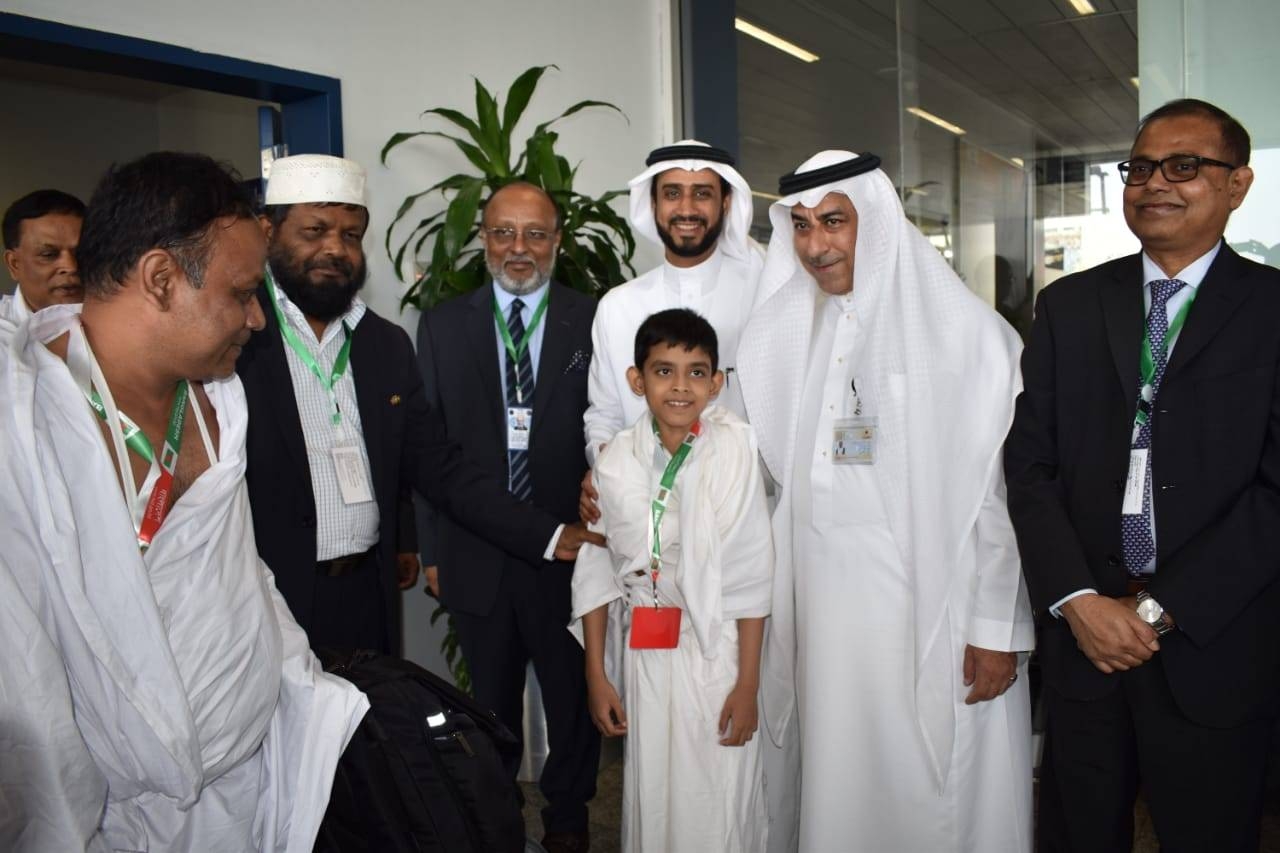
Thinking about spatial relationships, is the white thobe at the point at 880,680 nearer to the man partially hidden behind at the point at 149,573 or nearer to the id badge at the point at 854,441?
the id badge at the point at 854,441

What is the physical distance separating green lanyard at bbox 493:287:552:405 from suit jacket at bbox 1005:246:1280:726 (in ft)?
5.44

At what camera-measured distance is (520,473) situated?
10.8 ft

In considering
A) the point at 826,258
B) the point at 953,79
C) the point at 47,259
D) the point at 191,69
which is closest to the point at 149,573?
the point at 826,258

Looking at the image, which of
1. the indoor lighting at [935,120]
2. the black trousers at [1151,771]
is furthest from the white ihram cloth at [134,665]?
the indoor lighting at [935,120]

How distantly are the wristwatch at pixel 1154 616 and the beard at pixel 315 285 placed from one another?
2.12 m

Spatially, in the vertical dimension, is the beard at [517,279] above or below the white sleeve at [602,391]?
above

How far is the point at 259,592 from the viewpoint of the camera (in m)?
1.62

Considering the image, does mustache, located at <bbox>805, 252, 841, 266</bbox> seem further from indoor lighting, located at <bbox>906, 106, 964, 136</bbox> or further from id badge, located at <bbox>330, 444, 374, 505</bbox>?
indoor lighting, located at <bbox>906, 106, 964, 136</bbox>

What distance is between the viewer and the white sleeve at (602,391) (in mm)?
3172

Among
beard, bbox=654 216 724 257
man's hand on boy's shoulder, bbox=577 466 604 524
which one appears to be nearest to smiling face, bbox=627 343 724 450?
man's hand on boy's shoulder, bbox=577 466 604 524

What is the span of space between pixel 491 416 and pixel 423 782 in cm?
182

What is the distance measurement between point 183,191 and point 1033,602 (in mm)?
1923

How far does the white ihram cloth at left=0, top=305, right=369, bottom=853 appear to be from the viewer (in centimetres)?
125

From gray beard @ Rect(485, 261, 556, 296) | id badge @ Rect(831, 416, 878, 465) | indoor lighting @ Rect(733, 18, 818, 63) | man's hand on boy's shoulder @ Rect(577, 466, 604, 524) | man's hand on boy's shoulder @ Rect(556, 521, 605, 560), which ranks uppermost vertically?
indoor lighting @ Rect(733, 18, 818, 63)
